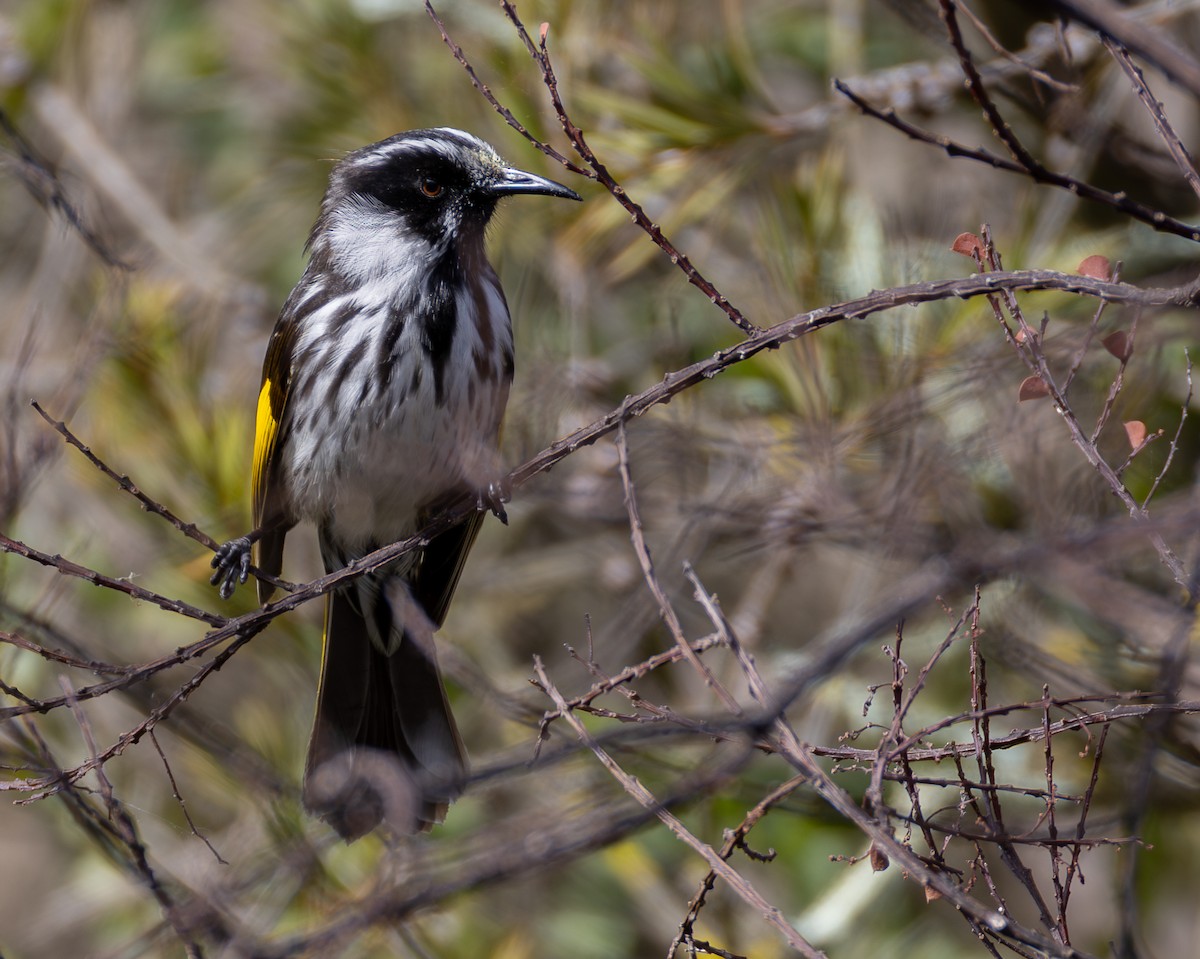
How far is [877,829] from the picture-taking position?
1.69 m

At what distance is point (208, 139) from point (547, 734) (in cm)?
576

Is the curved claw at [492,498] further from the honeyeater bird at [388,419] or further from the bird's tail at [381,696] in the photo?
the bird's tail at [381,696]

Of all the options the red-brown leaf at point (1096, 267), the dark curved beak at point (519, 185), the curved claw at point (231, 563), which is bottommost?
the curved claw at point (231, 563)

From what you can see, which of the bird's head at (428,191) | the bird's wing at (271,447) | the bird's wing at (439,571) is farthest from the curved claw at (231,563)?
the bird's head at (428,191)

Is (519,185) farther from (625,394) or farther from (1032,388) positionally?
(1032,388)

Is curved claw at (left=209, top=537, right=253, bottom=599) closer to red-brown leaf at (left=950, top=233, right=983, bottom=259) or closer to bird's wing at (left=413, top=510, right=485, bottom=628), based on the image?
bird's wing at (left=413, top=510, right=485, bottom=628)

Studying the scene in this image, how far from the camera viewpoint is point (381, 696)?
380cm

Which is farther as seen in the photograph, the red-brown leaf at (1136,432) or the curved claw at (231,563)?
the curved claw at (231,563)

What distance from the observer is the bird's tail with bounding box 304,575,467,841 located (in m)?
3.56

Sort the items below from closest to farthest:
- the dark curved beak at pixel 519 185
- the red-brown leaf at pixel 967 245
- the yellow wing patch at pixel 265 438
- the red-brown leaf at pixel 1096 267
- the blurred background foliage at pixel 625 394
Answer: the red-brown leaf at pixel 1096 267 < the red-brown leaf at pixel 967 245 < the blurred background foliage at pixel 625 394 < the dark curved beak at pixel 519 185 < the yellow wing patch at pixel 265 438

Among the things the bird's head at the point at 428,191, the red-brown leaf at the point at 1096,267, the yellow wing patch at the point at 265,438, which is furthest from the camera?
the yellow wing patch at the point at 265,438

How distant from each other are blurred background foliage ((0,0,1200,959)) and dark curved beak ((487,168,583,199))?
0.36 m

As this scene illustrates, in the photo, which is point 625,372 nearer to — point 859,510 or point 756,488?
point 756,488

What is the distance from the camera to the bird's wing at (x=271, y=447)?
3.63 metres
